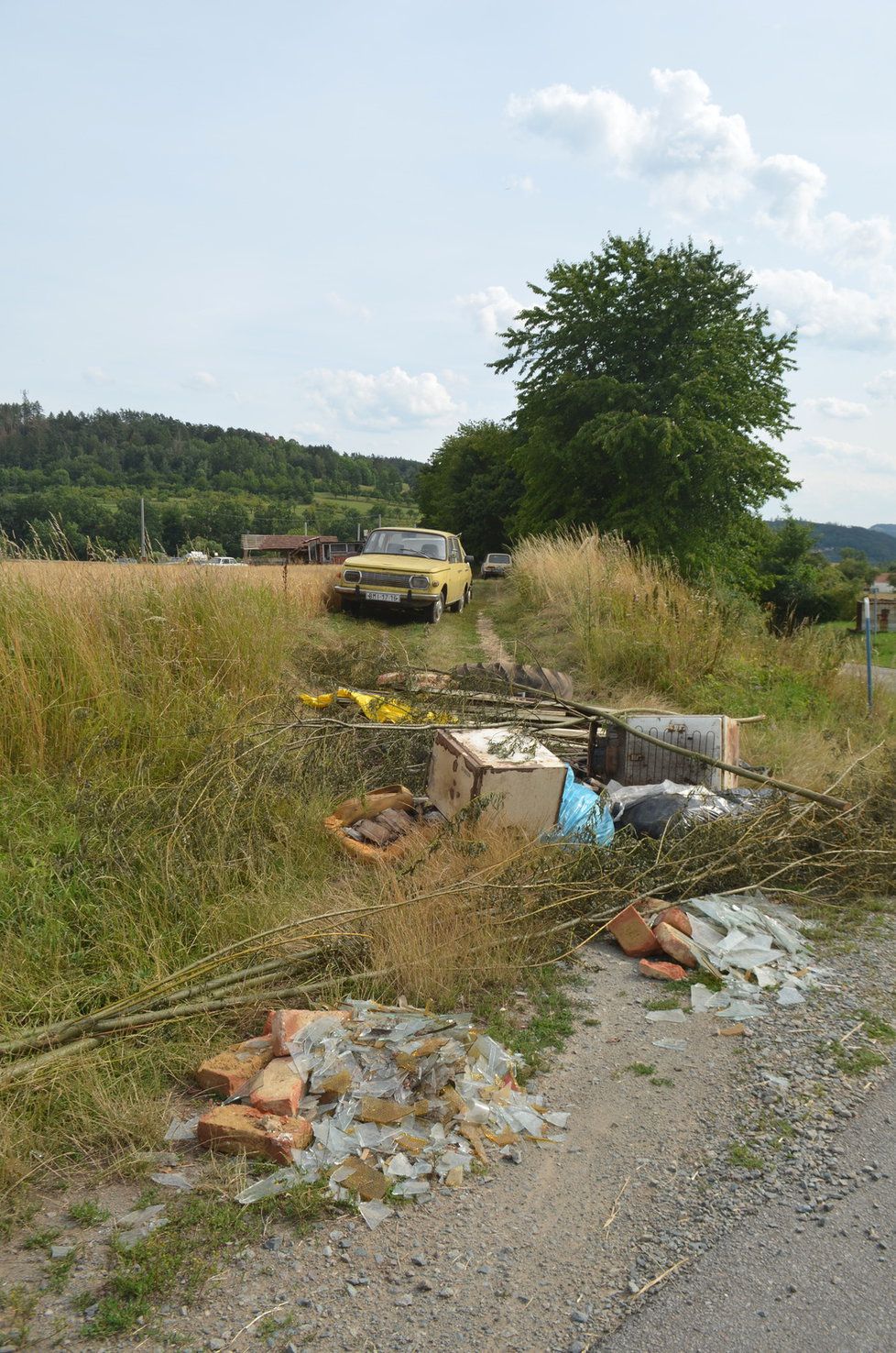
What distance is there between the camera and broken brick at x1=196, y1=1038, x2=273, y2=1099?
341cm

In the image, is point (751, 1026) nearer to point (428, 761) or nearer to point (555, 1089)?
point (555, 1089)

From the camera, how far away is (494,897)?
4.72 meters

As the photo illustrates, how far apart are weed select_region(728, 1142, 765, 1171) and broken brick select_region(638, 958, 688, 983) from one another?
1.35 meters

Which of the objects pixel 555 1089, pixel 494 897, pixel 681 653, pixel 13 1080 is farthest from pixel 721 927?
pixel 681 653

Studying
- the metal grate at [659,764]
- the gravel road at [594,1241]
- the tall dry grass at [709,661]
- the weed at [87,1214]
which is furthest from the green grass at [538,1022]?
the tall dry grass at [709,661]

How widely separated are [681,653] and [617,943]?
7.28 metres

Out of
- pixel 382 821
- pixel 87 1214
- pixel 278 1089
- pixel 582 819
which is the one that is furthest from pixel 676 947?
pixel 87 1214

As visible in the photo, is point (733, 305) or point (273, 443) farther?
point (273, 443)

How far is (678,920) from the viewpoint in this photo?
4.92 meters

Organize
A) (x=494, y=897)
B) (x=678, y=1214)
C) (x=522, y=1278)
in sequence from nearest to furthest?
1. (x=522, y=1278)
2. (x=678, y=1214)
3. (x=494, y=897)

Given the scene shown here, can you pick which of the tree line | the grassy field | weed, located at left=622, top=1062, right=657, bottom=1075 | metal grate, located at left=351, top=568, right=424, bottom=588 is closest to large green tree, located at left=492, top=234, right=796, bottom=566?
the tree line

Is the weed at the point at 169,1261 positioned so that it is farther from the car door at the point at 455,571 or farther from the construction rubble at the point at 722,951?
the car door at the point at 455,571

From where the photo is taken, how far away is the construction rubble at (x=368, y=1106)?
9.83 ft

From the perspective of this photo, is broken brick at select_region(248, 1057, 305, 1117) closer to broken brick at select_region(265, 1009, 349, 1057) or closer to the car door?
broken brick at select_region(265, 1009, 349, 1057)
